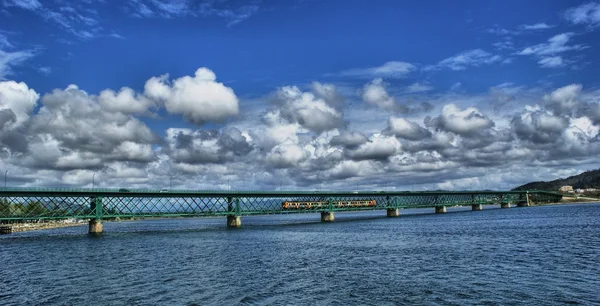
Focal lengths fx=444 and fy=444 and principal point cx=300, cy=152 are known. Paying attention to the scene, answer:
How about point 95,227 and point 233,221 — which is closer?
point 95,227

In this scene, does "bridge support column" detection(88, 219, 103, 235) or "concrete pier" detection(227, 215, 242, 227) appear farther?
"concrete pier" detection(227, 215, 242, 227)

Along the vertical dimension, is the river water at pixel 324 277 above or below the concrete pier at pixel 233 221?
above

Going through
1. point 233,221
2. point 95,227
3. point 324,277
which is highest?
point 324,277

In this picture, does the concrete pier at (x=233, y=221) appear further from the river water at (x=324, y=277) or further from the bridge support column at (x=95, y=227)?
the river water at (x=324, y=277)

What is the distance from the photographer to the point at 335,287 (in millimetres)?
41156

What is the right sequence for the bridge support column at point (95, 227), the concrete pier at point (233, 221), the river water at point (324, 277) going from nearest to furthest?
1. the river water at point (324, 277)
2. the bridge support column at point (95, 227)
3. the concrete pier at point (233, 221)

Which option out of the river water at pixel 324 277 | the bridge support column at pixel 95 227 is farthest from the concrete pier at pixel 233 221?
the river water at pixel 324 277

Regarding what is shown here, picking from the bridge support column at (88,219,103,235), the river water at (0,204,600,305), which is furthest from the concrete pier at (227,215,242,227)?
the river water at (0,204,600,305)

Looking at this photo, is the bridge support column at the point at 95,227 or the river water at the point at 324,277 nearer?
the river water at the point at 324,277

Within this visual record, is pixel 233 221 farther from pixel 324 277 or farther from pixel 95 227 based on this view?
pixel 324 277

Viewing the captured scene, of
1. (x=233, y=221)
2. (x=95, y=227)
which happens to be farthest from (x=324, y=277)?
(x=233, y=221)

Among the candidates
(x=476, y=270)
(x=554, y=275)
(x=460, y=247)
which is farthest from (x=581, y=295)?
(x=460, y=247)

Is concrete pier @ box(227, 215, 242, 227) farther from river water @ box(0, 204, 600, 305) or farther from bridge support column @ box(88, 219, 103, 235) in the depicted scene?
river water @ box(0, 204, 600, 305)

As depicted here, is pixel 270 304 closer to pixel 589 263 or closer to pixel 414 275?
pixel 414 275
